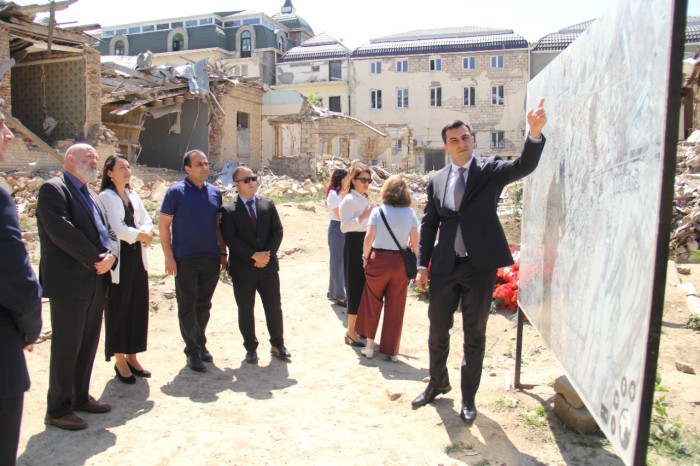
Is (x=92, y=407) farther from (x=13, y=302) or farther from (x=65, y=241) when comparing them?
(x=13, y=302)

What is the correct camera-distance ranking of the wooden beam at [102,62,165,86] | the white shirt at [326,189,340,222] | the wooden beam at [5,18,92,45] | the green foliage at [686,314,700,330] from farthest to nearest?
the wooden beam at [102,62,165,86]
the wooden beam at [5,18,92,45]
the white shirt at [326,189,340,222]
the green foliage at [686,314,700,330]

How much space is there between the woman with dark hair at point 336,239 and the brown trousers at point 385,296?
1542mm

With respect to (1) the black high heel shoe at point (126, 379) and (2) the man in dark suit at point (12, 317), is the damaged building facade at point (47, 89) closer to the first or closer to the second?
(1) the black high heel shoe at point (126, 379)

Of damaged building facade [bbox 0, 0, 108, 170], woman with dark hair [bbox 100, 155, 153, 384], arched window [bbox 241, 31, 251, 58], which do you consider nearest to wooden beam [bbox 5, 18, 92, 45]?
damaged building facade [bbox 0, 0, 108, 170]

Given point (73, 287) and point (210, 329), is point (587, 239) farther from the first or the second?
point (210, 329)

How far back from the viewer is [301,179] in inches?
902

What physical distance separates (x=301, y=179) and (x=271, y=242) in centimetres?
1771

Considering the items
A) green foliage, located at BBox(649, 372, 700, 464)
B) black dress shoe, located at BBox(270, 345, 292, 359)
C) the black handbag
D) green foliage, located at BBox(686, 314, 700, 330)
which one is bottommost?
black dress shoe, located at BBox(270, 345, 292, 359)

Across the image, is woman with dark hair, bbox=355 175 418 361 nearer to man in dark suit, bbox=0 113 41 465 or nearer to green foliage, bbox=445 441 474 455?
green foliage, bbox=445 441 474 455

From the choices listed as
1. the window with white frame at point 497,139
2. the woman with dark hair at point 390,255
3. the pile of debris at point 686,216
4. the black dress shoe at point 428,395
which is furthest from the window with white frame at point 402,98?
the black dress shoe at point 428,395

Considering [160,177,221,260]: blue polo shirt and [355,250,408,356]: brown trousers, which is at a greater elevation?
[160,177,221,260]: blue polo shirt

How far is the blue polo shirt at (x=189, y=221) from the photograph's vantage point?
5.00 meters

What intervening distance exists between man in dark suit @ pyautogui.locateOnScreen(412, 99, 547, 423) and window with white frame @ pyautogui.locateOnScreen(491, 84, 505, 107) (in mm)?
36515

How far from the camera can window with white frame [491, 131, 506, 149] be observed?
126 ft
